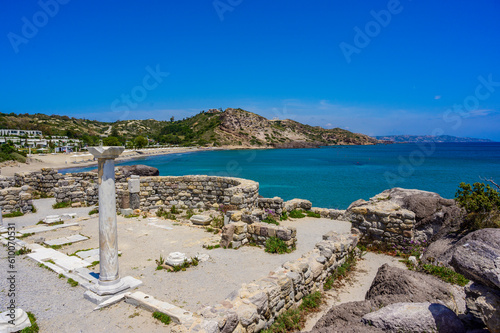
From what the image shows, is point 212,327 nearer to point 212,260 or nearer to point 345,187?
point 212,260

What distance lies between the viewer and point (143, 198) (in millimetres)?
14477

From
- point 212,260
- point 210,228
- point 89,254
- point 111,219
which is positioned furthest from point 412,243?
point 89,254

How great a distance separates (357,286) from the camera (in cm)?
724

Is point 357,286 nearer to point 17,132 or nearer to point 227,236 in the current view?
point 227,236

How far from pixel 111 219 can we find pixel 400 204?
10.00 meters

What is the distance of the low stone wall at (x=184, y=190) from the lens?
14258mm

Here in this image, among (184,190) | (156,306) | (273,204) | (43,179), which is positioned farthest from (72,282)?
(43,179)

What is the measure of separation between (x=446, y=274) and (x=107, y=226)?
26.0 feet

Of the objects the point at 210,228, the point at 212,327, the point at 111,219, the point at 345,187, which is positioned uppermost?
the point at 111,219

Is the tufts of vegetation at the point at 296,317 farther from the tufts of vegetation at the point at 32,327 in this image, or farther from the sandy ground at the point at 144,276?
the tufts of vegetation at the point at 32,327

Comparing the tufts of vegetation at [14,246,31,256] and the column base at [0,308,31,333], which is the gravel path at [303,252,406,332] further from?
the tufts of vegetation at [14,246,31,256]

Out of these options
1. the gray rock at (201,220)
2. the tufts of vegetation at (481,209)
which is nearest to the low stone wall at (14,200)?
the gray rock at (201,220)

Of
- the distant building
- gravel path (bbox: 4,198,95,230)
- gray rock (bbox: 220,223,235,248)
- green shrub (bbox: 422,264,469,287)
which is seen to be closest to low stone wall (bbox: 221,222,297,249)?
gray rock (bbox: 220,223,235,248)

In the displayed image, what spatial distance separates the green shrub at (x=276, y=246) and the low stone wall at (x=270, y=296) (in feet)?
5.21
